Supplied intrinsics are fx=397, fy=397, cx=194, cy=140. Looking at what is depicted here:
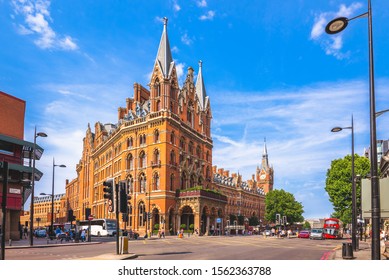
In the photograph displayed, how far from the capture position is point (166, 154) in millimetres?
66500

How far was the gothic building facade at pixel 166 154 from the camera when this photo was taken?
6731 centimetres

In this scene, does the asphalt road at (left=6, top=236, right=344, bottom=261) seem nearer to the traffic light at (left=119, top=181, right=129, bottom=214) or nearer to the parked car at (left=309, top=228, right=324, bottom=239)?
the traffic light at (left=119, top=181, right=129, bottom=214)

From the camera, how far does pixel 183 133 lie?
72.8 m

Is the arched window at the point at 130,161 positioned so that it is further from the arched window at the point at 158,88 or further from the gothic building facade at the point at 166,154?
the arched window at the point at 158,88

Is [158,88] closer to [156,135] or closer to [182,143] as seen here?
[156,135]

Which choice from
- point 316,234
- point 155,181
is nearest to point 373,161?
point 316,234

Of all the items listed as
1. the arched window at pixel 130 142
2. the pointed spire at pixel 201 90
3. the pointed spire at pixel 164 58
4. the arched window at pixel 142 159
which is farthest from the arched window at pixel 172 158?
the pointed spire at pixel 201 90

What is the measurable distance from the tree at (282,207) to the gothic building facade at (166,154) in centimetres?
4958

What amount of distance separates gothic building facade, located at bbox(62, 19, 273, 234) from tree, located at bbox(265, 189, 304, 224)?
163 ft

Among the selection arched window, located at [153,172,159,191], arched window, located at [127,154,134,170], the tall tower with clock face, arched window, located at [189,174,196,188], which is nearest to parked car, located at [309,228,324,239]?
arched window, located at [189,174,196,188]

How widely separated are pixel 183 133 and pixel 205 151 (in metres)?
10.6

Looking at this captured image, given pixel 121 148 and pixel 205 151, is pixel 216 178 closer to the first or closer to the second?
pixel 205 151

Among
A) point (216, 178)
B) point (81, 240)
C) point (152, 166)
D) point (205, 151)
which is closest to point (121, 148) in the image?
point (152, 166)

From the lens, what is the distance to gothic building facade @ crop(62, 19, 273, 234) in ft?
221
